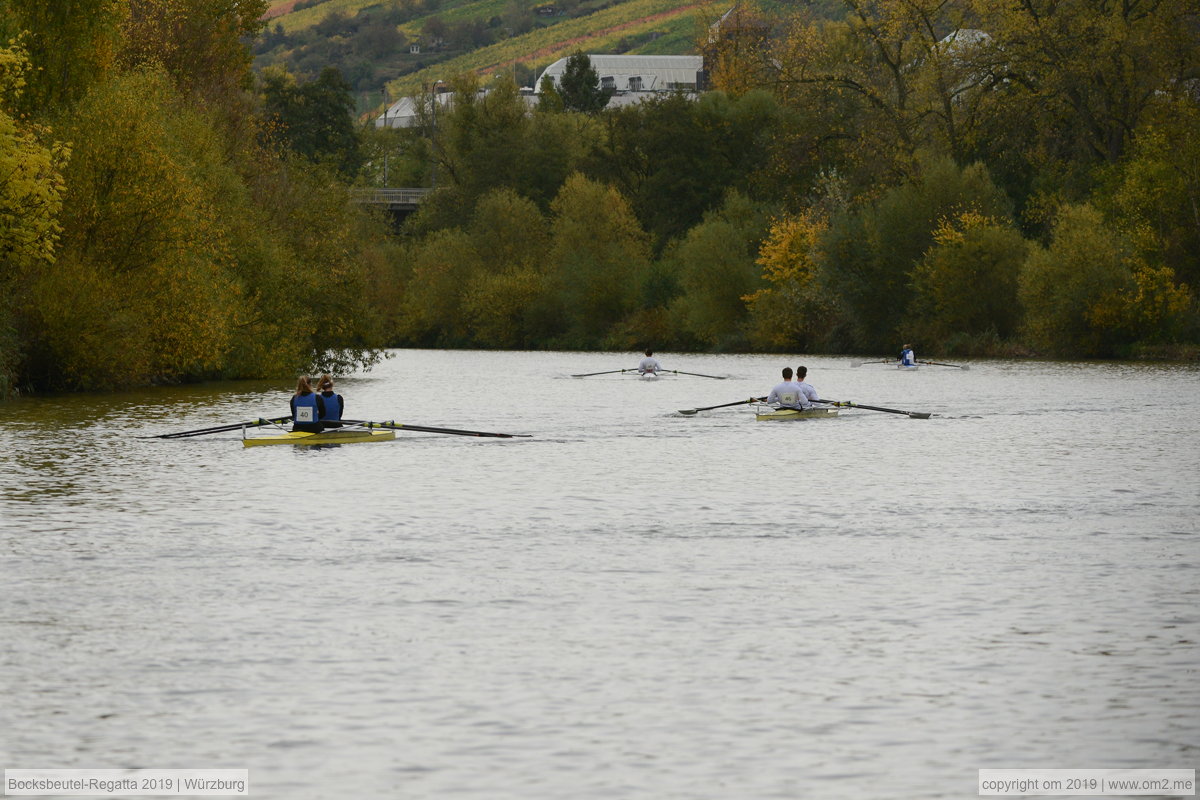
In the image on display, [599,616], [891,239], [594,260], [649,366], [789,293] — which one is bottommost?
[599,616]

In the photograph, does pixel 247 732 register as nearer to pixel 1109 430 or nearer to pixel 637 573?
pixel 637 573

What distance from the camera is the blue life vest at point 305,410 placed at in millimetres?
31781

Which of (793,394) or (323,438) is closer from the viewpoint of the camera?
(323,438)

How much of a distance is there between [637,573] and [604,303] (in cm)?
8774

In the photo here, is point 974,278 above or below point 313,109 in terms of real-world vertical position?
below

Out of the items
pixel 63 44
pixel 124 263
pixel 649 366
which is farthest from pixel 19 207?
pixel 649 366

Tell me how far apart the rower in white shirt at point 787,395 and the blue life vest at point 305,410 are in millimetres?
11707

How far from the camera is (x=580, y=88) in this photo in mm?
146250

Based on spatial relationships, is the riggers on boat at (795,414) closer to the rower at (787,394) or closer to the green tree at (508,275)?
the rower at (787,394)

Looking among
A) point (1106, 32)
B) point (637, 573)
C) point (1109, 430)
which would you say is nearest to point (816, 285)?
point (1106, 32)

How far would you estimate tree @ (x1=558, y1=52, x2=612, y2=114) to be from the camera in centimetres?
14350

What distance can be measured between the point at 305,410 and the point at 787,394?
12.2m

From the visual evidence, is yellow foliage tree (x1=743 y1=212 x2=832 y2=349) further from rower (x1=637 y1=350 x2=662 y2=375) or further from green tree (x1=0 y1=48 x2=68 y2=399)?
green tree (x1=0 y1=48 x2=68 y2=399)

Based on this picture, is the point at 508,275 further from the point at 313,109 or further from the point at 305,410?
the point at 305,410
